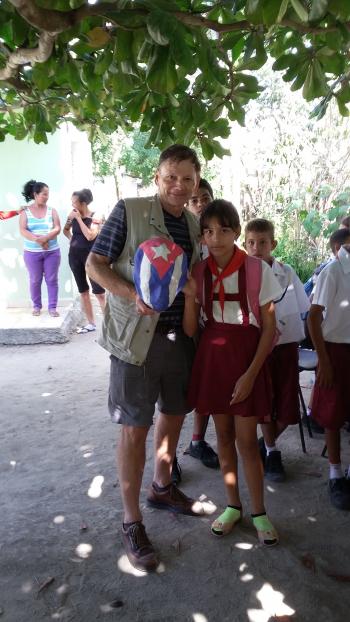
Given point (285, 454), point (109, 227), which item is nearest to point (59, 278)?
point (285, 454)

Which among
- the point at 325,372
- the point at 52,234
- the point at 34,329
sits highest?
the point at 52,234

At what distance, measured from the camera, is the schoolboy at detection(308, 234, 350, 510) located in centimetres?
277

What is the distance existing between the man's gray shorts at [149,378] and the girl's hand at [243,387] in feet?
0.96

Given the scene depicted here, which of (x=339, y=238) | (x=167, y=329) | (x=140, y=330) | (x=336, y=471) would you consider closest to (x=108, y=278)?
(x=140, y=330)

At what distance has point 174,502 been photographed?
9.59 feet

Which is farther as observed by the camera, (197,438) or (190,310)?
(197,438)

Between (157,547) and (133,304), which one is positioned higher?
(133,304)

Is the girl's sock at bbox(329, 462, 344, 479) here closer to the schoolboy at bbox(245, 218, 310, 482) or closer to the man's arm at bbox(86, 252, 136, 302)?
the schoolboy at bbox(245, 218, 310, 482)

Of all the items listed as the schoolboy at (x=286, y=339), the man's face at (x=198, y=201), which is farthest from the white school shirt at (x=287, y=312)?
the man's face at (x=198, y=201)

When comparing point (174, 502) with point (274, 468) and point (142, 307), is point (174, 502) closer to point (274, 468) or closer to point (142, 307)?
point (274, 468)

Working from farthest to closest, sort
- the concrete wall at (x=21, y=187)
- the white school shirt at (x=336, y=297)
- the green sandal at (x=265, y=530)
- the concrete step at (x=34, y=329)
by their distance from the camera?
the concrete wall at (x=21, y=187) → the concrete step at (x=34, y=329) → the white school shirt at (x=336, y=297) → the green sandal at (x=265, y=530)

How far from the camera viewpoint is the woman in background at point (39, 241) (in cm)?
723

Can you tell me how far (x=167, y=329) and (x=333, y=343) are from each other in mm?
1004

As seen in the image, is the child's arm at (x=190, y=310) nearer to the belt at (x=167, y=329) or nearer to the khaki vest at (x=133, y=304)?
the belt at (x=167, y=329)
